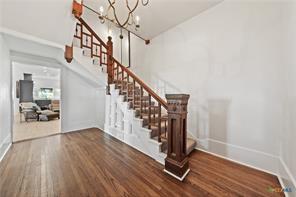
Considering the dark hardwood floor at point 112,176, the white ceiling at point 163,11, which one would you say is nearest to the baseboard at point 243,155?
the dark hardwood floor at point 112,176

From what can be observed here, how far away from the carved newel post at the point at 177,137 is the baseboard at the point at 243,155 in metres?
1.02

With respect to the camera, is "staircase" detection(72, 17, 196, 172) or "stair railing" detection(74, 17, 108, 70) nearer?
"staircase" detection(72, 17, 196, 172)

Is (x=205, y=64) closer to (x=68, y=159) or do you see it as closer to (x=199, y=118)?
(x=199, y=118)

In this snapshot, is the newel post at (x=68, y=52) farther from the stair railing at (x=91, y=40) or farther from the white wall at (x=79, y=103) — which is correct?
the white wall at (x=79, y=103)

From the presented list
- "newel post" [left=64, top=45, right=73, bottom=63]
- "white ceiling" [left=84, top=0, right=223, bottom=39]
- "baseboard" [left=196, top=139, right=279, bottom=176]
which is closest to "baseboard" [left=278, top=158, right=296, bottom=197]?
"baseboard" [left=196, top=139, right=279, bottom=176]

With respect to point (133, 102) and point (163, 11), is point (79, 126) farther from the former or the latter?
point (163, 11)

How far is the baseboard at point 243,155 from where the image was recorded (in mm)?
2057

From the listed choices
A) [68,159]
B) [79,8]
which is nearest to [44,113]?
[68,159]

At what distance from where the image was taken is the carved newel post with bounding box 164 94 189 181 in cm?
187

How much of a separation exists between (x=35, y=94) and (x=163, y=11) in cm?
1131

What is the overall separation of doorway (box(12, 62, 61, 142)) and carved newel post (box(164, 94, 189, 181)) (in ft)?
18.2

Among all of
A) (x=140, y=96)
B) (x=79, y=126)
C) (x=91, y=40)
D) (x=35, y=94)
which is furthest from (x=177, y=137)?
(x=35, y=94)

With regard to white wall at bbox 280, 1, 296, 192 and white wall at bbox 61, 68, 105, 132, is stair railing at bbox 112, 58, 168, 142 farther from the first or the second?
white wall at bbox 280, 1, 296, 192

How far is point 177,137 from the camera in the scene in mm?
1915
